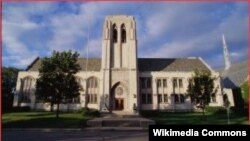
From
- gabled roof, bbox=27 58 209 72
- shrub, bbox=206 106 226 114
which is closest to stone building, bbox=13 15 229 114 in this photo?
gabled roof, bbox=27 58 209 72

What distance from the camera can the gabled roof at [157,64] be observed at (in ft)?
198

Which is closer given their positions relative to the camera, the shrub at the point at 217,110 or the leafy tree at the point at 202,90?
the leafy tree at the point at 202,90

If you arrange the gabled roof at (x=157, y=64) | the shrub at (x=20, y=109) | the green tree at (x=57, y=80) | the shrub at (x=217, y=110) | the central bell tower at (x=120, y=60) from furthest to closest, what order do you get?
the gabled roof at (x=157, y=64)
the central bell tower at (x=120, y=60)
the shrub at (x=20, y=109)
the shrub at (x=217, y=110)
the green tree at (x=57, y=80)

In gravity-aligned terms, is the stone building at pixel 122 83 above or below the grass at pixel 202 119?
above

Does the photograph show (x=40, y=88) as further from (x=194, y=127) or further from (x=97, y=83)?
(x=194, y=127)

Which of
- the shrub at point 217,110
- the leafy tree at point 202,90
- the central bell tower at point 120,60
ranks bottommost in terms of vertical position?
the shrub at point 217,110

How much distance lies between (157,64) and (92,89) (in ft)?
49.2

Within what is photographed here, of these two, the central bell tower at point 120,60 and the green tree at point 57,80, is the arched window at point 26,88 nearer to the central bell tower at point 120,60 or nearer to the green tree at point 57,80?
the central bell tower at point 120,60

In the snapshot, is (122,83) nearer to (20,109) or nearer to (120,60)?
(120,60)

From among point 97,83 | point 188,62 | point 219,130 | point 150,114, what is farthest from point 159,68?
point 219,130

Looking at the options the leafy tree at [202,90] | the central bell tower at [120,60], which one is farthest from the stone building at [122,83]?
the leafy tree at [202,90]

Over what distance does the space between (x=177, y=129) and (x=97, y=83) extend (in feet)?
168

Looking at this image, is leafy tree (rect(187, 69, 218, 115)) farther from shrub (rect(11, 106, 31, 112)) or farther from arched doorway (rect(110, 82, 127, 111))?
shrub (rect(11, 106, 31, 112))

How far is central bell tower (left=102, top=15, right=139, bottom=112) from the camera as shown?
2122 inches
